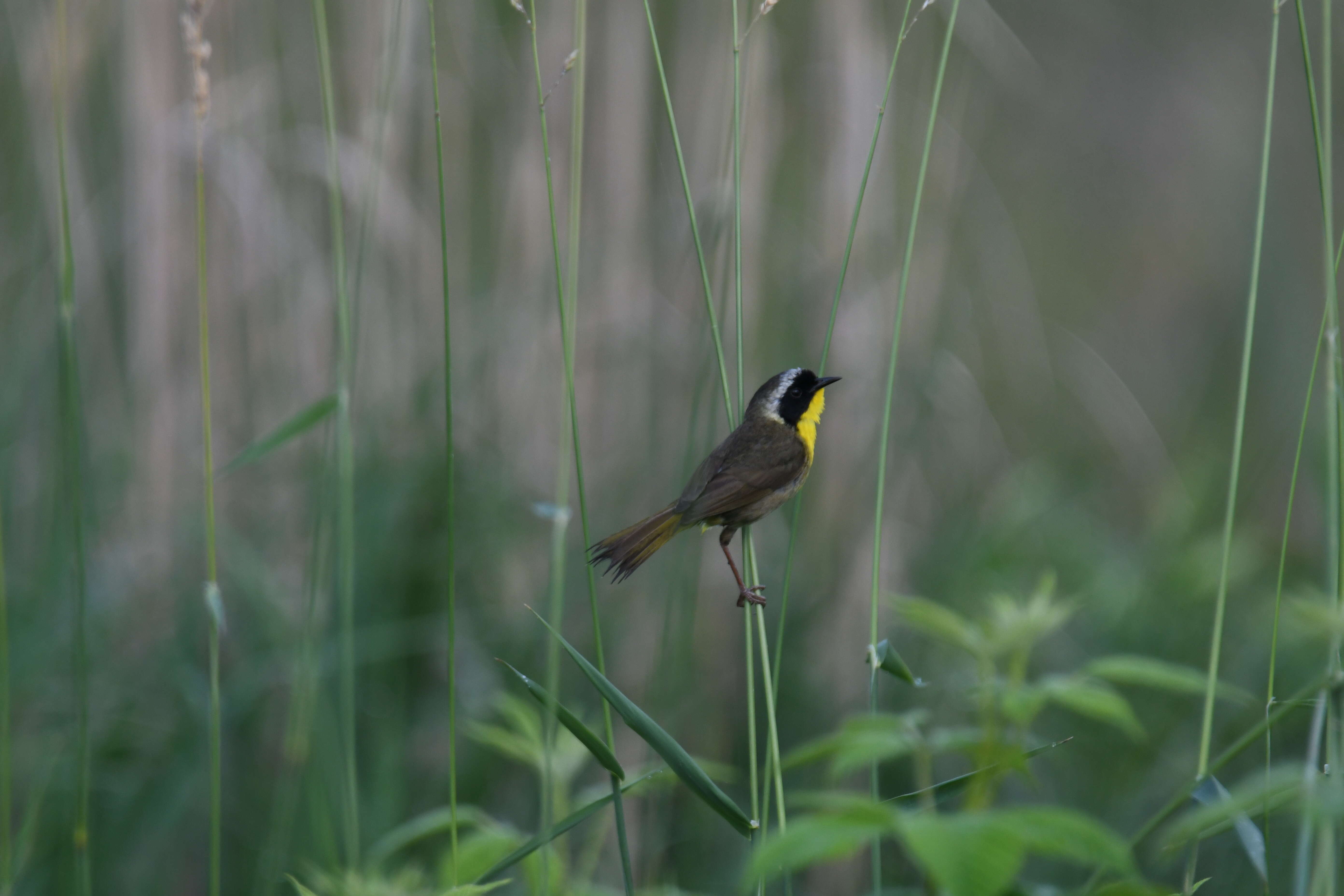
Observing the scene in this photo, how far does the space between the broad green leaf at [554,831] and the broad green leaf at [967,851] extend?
34cm

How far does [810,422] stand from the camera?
5.23 ft

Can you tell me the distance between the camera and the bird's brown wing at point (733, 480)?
4.30 ft

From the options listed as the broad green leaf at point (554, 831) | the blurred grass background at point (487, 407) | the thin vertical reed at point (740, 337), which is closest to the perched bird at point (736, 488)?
the thin vertical reed at point (740, 337)

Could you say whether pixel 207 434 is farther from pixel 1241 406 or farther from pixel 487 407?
pixel 487 407

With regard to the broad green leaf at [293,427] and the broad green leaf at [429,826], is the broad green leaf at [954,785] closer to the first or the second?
the broad green leaf at [429,826]

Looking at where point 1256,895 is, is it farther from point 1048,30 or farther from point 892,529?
point 1048,30

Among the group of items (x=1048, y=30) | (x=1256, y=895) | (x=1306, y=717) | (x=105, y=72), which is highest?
(x=1048, y=30)

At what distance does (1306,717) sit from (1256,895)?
0.60 metres

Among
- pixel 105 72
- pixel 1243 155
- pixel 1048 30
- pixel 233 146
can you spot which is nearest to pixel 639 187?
pixel 233 146

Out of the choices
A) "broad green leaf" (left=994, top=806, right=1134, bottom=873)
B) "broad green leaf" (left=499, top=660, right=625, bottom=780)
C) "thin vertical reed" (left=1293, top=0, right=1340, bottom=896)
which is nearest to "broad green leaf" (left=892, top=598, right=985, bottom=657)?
"thin vertical reed" (left=1293, top=0, right=1340, bottom=896)

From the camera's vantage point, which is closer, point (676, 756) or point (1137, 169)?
point (676, 756)

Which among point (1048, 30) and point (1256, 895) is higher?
point (1048, 30)

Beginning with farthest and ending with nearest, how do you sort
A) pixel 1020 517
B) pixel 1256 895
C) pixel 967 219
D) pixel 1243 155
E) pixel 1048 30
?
pixel 1048 30 → pixel 1243 155 → pixel 967 219 → pixel 1020 517 → pixel 1256 895

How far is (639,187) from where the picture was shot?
110 inches
